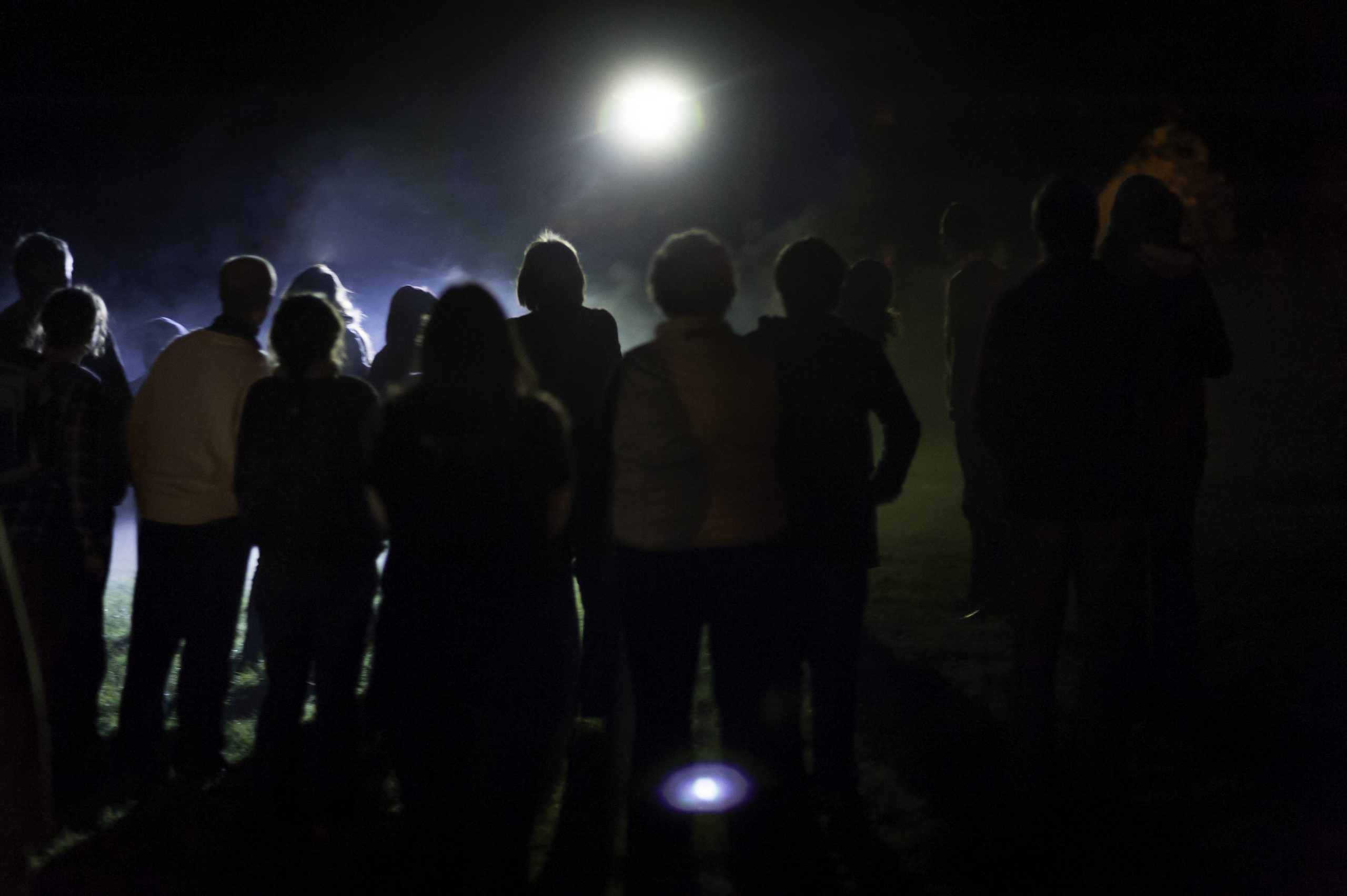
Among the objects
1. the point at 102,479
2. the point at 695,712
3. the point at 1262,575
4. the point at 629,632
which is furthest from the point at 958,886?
the point at 1262,575

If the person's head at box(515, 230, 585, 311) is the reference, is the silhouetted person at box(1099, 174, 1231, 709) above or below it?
below

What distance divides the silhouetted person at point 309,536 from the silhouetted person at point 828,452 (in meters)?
1.36

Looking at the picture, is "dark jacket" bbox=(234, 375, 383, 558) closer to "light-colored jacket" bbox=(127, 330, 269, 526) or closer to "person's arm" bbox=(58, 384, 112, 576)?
"light-colored jacket" bbox=(127, 330, 269, 526)

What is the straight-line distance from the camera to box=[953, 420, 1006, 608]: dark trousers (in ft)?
19.7

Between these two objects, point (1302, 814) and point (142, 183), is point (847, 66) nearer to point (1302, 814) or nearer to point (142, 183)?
point (142, 183)

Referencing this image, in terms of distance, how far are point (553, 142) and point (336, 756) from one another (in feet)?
61.1

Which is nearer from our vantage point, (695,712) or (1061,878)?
(1061,878)

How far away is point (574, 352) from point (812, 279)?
3.70 feet

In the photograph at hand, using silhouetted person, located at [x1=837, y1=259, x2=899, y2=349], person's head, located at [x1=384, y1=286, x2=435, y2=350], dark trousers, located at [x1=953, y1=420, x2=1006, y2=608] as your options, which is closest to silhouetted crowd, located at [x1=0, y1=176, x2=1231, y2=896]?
person's head, located at [x1=384, y1=286, x2=435, y2=350]

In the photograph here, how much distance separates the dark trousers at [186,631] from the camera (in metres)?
4.12

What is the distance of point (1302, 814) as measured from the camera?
3668mm

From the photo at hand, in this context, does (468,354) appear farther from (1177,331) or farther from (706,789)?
(1177,331)

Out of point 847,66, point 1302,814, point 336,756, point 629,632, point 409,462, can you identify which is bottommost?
point 1302,814

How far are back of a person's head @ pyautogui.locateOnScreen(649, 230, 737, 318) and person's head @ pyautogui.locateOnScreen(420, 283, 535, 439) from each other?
31.8 inches
